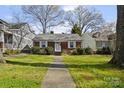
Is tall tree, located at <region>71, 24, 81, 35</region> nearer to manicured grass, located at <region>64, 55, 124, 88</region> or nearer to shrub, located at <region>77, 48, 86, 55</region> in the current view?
shrub, located at <region>77, 48, 86, 55</region>

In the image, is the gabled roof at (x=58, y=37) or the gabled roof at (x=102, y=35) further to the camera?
the gabled roof at (x=102, y=35)

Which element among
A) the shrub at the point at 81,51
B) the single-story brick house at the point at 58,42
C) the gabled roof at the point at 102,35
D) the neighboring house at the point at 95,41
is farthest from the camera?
the gabled roof at the point at 102,35

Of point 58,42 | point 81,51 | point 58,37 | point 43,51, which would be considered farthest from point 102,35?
point 43,51

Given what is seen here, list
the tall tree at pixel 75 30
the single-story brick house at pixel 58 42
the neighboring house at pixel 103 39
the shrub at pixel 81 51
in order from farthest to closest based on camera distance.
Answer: the tall tree at pixel 75 30
the neighboring house at pixel 103 39
the single-story brick house at pixel 58 42
the shrub at pixel 81 51

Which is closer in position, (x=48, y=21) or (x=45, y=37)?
(x=45, y=37)

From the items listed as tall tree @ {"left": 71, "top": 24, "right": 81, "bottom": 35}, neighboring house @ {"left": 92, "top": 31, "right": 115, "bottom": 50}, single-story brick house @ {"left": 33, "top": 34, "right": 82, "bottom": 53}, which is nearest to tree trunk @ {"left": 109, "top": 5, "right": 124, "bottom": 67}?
single-story brick house @ {"left": 33, "top": 34, "right": 82, "bottom": 53}

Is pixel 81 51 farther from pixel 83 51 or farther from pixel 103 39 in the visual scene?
pixel 103 39

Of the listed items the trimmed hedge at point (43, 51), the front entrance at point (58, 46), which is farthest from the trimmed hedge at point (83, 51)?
the front entrance at point (58, 46)

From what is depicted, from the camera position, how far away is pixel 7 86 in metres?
11.3

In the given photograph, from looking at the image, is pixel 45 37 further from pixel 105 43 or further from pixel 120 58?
pixel 120 58

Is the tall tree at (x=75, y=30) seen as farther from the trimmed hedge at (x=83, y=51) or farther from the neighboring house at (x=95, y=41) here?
the trimmed hedge at (x=83, y=51)
